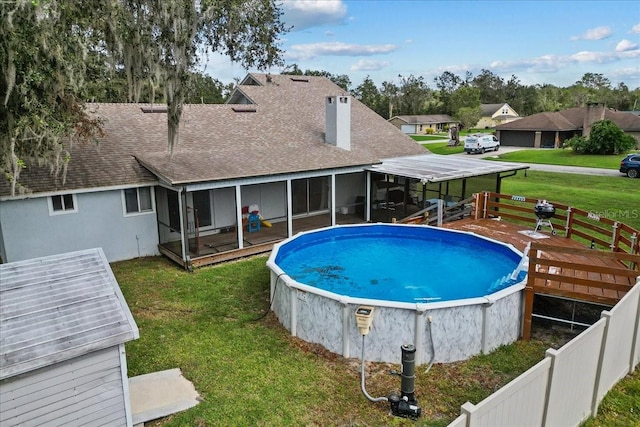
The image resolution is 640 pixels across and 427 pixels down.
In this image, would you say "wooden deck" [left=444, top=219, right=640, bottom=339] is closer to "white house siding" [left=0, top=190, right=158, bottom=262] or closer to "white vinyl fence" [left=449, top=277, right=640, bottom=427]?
"white vinyl fence" [left=449, top=277, right=640, bottom=427]

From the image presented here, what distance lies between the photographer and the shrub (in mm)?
34000

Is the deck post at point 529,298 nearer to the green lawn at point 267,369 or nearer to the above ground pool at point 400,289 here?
the above ground pool at point 400,289

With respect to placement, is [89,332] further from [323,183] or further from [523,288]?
[323,183]

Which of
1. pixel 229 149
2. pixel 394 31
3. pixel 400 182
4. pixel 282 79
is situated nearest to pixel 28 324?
pixel 229 149

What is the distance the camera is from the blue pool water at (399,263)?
9.86 meters

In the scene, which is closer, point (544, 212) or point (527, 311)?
point (527, 311)

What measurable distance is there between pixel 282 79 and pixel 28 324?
19.8 m

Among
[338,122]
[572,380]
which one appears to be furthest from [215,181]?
[572,380]

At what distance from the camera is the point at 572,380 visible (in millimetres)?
5059

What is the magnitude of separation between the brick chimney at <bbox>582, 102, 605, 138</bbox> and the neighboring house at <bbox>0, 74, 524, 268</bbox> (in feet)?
99.2

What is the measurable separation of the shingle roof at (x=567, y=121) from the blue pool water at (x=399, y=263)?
3851 centimetres

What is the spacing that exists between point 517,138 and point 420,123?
968 inches

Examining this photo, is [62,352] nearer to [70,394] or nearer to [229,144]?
[70,394]

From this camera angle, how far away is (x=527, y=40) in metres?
22.8
